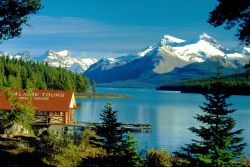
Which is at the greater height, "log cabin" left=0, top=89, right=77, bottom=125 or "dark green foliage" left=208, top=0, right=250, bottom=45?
"dark green foliage" left=208, top=0, right=250, bottom=45

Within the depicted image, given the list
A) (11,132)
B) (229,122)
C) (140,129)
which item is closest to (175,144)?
(140,129)

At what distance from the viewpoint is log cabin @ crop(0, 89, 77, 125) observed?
77.4m

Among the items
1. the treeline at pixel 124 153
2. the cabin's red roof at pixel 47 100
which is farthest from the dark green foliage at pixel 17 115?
the cabin's red roof at pixel 47 100

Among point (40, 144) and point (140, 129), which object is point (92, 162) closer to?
point (40, 144)

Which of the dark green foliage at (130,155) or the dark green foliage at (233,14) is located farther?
the dark green foliage at (130,155)

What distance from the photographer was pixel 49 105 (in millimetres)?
77812

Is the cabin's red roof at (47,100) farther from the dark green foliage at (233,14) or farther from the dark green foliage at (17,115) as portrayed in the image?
the dark green foliage at (233,14)

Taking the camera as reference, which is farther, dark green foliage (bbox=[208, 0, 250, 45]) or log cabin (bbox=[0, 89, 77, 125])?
log cabin (bbox=[0, 89, 77, 125])

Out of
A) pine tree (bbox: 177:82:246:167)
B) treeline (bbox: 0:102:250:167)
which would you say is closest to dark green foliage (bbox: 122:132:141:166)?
treeline (bbox: 0:102:250:167)

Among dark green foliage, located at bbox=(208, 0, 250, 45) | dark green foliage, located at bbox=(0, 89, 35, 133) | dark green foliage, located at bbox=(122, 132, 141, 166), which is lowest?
dark green foliage, located at bbox=(122, 132, 141, 166)

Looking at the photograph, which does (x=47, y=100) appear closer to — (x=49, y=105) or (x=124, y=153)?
(x=49, y=105)

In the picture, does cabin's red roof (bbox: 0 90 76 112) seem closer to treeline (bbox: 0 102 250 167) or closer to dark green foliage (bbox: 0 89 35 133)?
dark green foliage (bbox: 0 89 35 133)

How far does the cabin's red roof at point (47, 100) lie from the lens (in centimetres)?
7738

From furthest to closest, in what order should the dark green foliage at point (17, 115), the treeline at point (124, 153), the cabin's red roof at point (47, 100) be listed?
1. the cabin's red roof at point (47, 100)
2. the dark green foliage at point (17, 115)
3. the treeline at point (124, 153)
